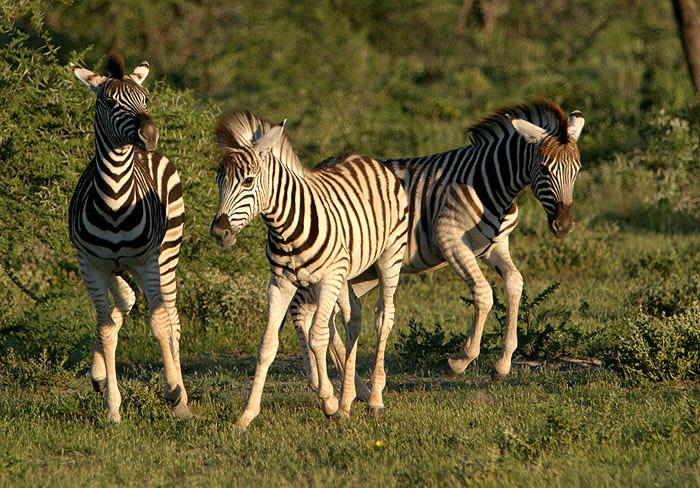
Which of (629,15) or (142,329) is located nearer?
(142,329)

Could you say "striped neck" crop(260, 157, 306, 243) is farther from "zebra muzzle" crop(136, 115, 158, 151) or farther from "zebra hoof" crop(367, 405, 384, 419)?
"zebra hoof" crop(367, 405, 384, 419)

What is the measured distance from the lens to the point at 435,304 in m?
10.6

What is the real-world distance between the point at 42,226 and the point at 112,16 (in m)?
14.9

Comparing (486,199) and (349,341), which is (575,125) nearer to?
(486,199)

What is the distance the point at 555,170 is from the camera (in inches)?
259

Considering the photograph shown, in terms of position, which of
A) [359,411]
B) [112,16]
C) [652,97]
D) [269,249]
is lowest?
[359,411]

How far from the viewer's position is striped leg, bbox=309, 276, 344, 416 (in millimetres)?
5875

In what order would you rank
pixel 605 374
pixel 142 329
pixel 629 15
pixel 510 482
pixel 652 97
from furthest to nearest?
pixel 629 15 → pixel 652 97 → pixel 142 329 → pixel 605 374 → pixel 510 482

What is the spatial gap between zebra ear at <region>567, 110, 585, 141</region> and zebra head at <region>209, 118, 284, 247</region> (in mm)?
2610

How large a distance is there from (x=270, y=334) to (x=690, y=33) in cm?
1435

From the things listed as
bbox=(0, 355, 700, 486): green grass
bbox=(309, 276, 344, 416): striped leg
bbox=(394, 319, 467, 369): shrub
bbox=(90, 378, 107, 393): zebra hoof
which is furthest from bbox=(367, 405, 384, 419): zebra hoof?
bbox=(90, 378, 107, 393): zebra hoof

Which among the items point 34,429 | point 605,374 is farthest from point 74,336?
point 605,374

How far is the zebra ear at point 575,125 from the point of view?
691 centimetres

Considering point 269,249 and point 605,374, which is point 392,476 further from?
point 605,374
